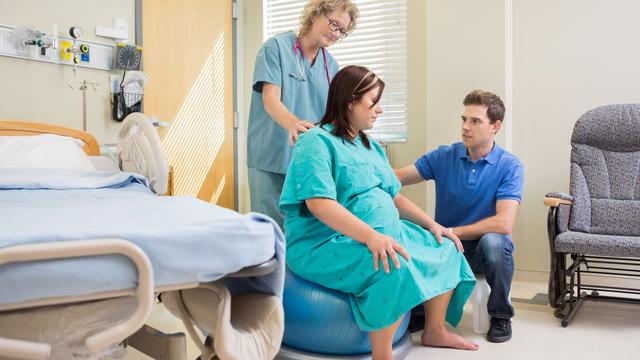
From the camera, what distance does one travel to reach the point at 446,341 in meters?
2.32

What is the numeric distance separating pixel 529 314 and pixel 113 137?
7.87ft

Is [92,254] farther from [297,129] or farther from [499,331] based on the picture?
[499,331]

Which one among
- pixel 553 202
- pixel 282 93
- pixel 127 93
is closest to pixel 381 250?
pixel 282 93

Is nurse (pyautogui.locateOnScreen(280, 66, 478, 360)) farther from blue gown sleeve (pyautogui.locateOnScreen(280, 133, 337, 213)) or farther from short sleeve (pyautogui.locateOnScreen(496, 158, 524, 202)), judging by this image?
short sleeve (pyautogui.locateOnScreen(496, 158, 524, 202))

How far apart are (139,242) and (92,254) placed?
9cm

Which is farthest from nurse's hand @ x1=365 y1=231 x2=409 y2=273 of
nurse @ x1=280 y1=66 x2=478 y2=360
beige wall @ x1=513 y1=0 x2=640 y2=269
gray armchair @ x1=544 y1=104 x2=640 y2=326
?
beige wall @ x1=513 y1=0 x2=640 y2=269

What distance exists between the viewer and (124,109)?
3.31 m

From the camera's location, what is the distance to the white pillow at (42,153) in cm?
241

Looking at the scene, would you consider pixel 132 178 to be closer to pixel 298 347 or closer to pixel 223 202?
pixel 298 347

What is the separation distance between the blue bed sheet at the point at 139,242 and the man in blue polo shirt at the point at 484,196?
4.61 feet

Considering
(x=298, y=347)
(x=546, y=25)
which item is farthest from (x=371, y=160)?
(x=546, y=25)

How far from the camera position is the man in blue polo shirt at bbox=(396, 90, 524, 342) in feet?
8.02

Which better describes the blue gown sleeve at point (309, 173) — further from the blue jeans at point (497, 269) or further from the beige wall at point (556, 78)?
the beige wall at point (556, 78)

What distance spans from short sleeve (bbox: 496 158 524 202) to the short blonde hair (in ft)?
3.15
